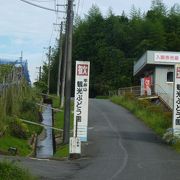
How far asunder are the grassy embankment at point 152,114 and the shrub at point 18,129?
7.57 meters

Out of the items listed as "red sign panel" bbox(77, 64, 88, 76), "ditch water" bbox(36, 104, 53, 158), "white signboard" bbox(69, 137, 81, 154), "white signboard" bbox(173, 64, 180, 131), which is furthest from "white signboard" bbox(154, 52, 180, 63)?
"white signboard" bbox(69, 137, 81, 154)

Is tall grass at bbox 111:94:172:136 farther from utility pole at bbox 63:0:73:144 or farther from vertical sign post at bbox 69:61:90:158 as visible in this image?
vertical sign post at bbox 69:61:90:158

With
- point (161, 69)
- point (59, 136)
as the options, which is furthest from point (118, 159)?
point (161, 69)

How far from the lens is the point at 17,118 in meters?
30.3

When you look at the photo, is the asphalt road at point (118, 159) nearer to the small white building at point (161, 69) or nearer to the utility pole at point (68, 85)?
the utility pole at point (68, 85)

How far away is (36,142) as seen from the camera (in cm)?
3045

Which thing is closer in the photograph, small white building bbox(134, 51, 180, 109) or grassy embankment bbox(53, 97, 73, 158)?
grassy embankment bbox(53, 97, 73, 158)

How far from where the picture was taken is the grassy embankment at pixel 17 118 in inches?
1037

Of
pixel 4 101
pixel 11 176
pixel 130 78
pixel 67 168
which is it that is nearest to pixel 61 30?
pixel 130 78

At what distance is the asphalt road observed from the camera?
15711 millimetres

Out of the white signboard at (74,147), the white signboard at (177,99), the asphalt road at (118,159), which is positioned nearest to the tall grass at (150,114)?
the asphalt road at (118,159)

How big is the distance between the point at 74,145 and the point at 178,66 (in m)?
8.09

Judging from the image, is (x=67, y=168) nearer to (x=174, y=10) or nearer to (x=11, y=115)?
(x=11, y=115)

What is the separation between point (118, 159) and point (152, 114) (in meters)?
17.5
